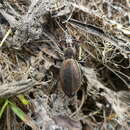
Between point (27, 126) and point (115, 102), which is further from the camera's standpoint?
point (115, 102)

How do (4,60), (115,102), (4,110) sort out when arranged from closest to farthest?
1. (4,110)
2. (4,60)
3. (115,102)

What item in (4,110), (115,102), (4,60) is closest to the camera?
(4,110)

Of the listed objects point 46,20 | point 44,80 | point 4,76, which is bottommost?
point 44,80

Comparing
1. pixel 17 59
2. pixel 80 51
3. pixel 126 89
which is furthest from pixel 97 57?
pixel 17 59

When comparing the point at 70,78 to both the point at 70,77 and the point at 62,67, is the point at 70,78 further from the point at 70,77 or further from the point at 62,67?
the point at 62,67

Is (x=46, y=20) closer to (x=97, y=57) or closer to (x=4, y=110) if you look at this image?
(x=97, y=57)

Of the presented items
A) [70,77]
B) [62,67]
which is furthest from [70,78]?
[62,67]

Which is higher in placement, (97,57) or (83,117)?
(97,57)
